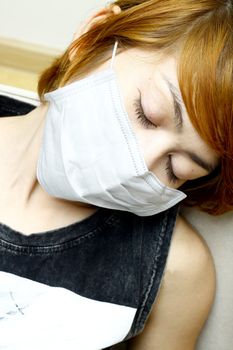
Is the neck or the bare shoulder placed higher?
the neck

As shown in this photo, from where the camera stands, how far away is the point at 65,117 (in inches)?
39.7

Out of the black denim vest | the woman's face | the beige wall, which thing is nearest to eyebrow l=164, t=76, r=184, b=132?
the woman's face

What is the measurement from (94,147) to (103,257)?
25 centimetres

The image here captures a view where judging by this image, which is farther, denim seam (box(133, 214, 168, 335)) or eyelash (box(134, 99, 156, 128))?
denim seam (box(133, 214, 168, 335))

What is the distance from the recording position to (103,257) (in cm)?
114

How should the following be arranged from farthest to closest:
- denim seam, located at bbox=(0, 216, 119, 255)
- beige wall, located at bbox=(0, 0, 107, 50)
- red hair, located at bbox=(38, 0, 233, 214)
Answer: beige wall, located at bbox=(0, 0, 107, 50), denim seam, located at bbox=(0, 216, 119, 255), red hair, located at bbox=(38, 0, 233, 214)

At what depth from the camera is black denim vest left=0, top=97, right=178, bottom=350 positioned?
1114 millimetres

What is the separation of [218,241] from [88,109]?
0.41 m

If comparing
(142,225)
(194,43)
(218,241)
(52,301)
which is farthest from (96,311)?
(194,43)

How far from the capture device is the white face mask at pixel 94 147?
0.99 m

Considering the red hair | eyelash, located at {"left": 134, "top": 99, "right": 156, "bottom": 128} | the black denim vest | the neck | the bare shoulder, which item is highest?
the red hair

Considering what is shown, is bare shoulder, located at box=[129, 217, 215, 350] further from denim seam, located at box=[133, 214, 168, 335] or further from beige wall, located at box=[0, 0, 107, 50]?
beige wall, located at box=[0, 0, 107, 50]

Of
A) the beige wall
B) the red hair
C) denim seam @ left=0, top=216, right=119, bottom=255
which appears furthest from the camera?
the beige wall

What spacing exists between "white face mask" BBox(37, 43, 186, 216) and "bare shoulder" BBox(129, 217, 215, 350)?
17 centimetres
